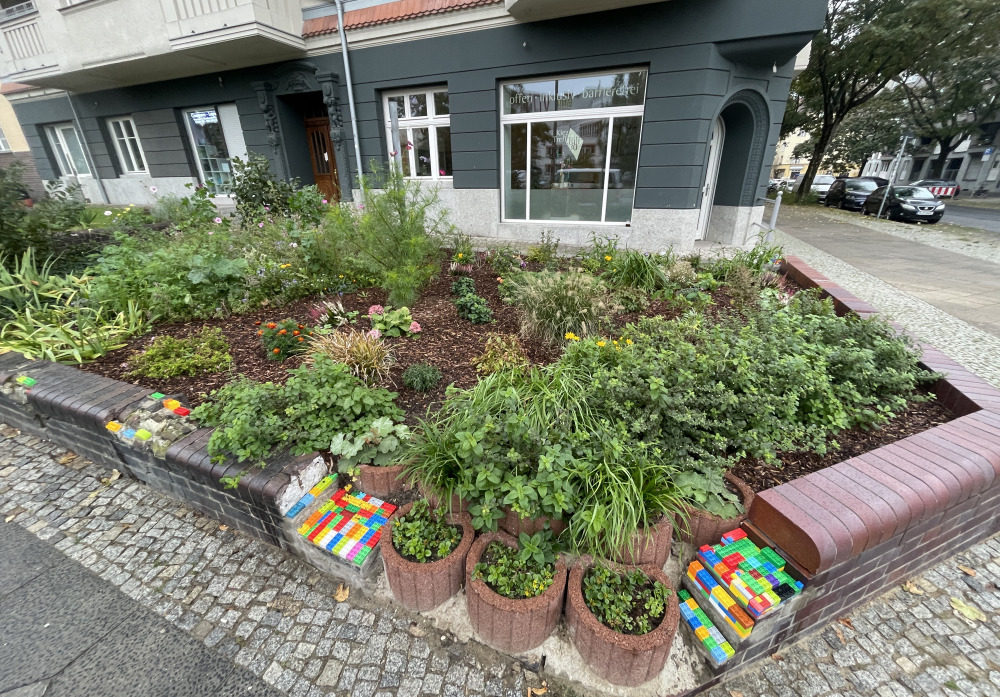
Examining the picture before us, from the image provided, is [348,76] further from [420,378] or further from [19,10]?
[19,10]

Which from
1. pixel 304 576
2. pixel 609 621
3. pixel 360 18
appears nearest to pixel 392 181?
pixel 304 576

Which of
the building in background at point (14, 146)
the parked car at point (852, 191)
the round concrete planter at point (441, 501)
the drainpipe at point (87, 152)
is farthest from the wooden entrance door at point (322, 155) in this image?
the parked car at point (852, 191)

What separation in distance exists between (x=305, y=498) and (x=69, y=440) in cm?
233

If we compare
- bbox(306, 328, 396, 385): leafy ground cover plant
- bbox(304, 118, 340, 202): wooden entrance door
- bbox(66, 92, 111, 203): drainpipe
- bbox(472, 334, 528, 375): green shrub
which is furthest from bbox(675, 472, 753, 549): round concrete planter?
bbox(66, 92, 111, 203): drainpipe

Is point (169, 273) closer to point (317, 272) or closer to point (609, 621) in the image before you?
point (317, 272)

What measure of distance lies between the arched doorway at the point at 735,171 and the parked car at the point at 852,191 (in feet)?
38.2

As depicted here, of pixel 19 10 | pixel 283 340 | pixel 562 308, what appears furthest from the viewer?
pixel 19 10

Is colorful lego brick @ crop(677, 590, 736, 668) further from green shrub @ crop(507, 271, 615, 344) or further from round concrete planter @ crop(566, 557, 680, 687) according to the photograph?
green shrub @ crop(507, 271, 615, 344)

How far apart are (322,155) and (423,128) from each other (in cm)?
318

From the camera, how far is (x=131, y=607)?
197 cm

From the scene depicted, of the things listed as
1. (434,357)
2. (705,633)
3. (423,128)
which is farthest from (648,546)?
(423,128)

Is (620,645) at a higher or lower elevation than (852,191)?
lower

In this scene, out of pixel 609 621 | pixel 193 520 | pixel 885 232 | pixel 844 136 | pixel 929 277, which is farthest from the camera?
pixel 844 136

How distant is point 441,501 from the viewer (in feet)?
6.38
